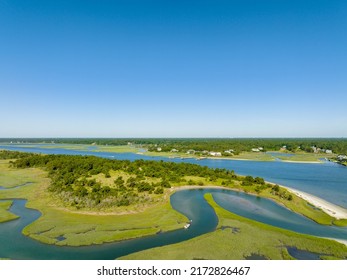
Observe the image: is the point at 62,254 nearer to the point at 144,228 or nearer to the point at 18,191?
the point at 144,228

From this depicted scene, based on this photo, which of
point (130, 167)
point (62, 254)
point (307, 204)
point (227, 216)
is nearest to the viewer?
point (62, 254)

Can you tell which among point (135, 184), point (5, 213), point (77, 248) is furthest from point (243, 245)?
point (5, 213)

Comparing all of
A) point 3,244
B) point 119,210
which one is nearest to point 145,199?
point 119,210

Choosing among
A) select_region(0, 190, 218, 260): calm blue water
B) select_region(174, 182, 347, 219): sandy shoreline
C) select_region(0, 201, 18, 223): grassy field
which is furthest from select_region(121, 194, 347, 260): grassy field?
select_region(0, 201, 18, 223): grassy field

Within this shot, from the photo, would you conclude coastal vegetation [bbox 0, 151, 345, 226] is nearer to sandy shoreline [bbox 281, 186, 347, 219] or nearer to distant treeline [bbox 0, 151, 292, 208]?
distant treeline [bbox 0, 151, 292, 208]

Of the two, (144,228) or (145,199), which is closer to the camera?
(144,228)

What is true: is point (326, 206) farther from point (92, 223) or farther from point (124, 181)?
point (124, 181)

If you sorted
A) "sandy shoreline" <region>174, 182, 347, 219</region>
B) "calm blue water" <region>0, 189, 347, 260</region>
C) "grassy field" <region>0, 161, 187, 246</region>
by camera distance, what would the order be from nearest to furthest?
"calm blue water" <region>0, 189, 347, 260</region> → "grassy field" <region>0, 161, 187, 246</region> → "sandy shoreline" <region>174, 182, 347, 219</region>

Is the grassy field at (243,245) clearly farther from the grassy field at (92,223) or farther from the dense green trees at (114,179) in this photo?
the dense green trees at (114,179)
